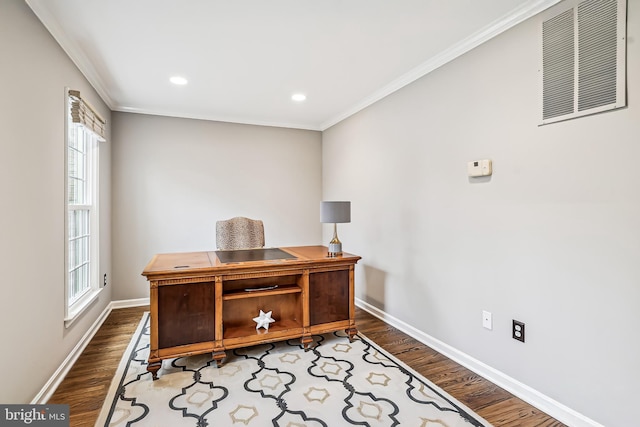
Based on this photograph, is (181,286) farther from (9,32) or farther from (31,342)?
(9,32)

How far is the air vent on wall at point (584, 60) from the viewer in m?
1.55

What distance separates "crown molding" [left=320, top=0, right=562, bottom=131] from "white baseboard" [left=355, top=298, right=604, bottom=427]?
224cm

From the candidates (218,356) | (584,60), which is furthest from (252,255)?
(584,60)

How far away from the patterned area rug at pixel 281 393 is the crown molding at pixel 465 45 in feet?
7.74

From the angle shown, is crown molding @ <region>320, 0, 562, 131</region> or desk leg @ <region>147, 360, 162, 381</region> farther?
desk leg @ <region>147, 360, 162, 381</region>

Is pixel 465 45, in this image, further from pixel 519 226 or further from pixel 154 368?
pixel 154 368

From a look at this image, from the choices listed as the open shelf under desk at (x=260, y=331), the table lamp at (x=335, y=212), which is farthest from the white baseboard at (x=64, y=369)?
the table lamp at (x=335, y=212)

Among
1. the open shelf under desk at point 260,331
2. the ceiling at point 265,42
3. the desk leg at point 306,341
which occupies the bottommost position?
the desk leg at point 306,341

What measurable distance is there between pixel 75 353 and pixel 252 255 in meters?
1.52

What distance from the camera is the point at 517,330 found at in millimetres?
2021

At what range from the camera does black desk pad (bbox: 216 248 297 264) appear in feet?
8.70

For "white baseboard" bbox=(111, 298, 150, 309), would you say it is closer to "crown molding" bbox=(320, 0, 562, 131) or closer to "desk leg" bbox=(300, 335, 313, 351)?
"desk leg" bbox=(300, 335, 313, 351)

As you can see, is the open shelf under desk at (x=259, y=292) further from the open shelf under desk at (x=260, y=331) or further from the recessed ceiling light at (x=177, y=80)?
the recessed ceiling light at (x=177, y=80)
